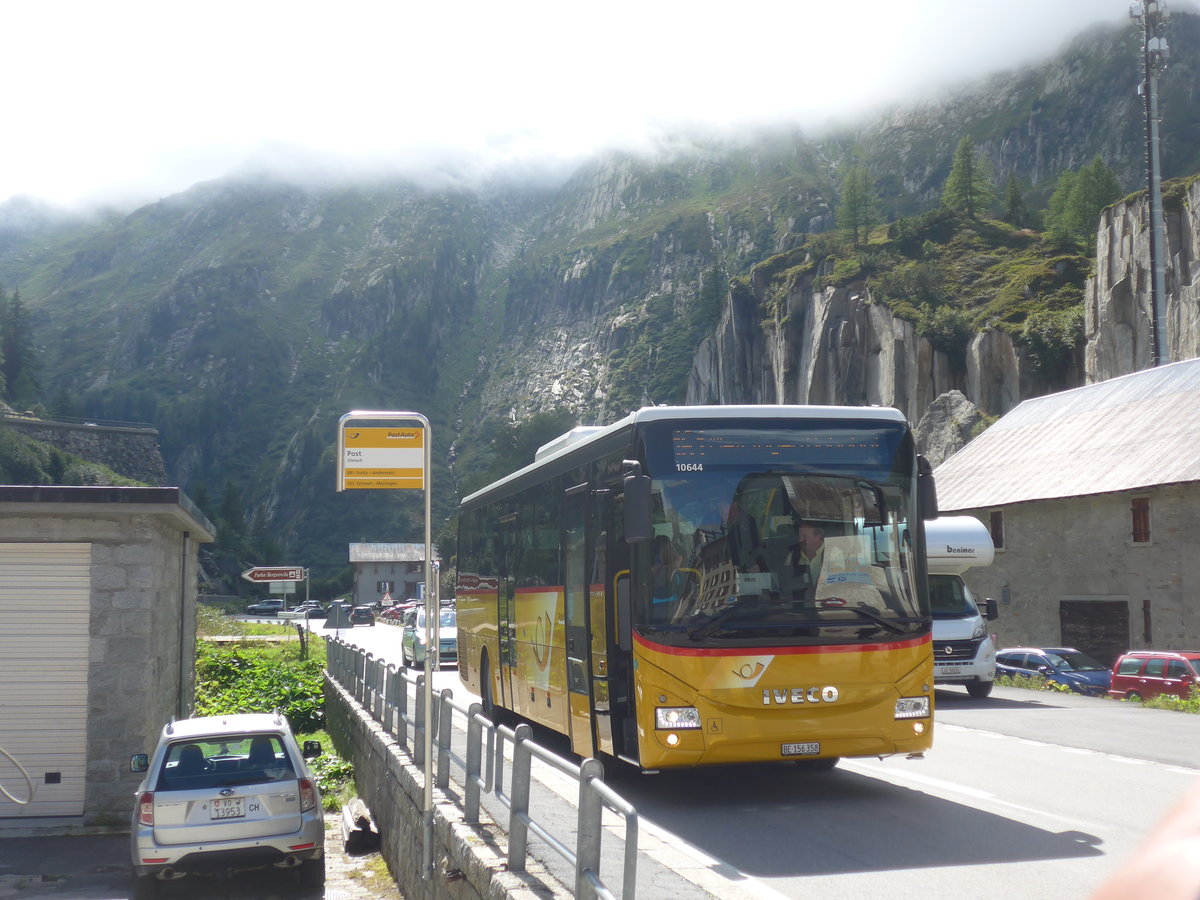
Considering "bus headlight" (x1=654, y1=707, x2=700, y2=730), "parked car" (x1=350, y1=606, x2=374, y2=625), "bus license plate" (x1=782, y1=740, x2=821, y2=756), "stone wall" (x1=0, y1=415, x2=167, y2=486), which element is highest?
"stone wall" (x1=0, y1=415, x2=167, y2=486)

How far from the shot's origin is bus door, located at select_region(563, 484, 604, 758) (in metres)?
11.4

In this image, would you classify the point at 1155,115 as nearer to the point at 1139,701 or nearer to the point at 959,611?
the point at 1139,701

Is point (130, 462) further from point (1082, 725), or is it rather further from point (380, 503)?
point (1082, 725)

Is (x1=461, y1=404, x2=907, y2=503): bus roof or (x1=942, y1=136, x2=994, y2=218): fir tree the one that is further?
(x1=942, y1=136, x2=994, y2=218): fir tree

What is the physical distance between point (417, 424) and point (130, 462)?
381ft

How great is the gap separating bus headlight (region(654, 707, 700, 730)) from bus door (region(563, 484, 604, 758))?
53.7 inches

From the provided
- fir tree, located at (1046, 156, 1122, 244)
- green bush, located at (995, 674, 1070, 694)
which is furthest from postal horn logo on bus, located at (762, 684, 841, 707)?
fir tree, located at (1046, 156, 1122, 244)

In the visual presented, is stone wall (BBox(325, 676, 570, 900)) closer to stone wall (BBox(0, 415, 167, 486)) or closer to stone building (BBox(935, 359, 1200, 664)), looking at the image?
stone building (BBox(935, 359, 1200, 664))

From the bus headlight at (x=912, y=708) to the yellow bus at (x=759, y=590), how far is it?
0.01m

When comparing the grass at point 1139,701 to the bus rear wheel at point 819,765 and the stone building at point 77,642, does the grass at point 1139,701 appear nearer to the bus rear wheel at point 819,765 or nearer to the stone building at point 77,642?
the bus rear wheel at point 819,765

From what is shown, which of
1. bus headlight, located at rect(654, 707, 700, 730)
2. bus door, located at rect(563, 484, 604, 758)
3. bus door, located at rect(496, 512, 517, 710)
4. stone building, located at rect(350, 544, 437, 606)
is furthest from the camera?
stone building, located at rect(350, 544, 437, 606)

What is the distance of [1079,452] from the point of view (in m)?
38.7

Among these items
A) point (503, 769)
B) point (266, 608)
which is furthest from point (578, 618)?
point (266, 608)

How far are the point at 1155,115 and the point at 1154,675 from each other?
119ft
